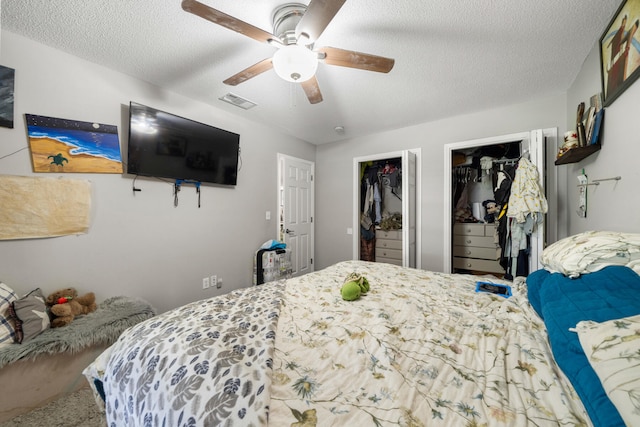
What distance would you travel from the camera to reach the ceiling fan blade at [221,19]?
1.11 meters

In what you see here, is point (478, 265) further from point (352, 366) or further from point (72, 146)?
point (72, 146)

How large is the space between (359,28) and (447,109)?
5.60 feet

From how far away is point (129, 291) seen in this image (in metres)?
2.11

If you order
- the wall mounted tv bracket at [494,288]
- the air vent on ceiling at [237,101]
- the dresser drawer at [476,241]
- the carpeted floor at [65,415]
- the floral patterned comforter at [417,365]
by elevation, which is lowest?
the carpeted floor at [65,415]

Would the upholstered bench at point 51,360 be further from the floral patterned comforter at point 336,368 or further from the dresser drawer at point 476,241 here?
the dresser drawer at point 476,241

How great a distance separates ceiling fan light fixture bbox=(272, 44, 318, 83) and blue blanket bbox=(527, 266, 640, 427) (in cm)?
162

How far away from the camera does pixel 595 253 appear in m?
1.00

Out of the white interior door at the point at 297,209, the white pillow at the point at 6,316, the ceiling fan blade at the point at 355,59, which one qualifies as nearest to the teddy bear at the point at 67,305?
the white pillow at the point at 6,316

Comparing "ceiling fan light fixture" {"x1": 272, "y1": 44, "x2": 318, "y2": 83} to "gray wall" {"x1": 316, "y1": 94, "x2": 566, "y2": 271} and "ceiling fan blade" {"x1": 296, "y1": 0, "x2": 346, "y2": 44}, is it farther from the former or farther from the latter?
"gray wall" {"x1": 316, "y1": 94, "x2": 566, "y2": 271}

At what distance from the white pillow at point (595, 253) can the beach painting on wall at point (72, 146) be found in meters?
3.08

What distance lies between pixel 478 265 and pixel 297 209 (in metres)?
2.88

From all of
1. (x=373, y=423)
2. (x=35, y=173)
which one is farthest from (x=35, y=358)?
(x=373, y=423)

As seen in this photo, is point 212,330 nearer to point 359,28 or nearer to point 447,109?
point 359,28

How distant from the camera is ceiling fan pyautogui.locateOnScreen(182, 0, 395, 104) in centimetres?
115
